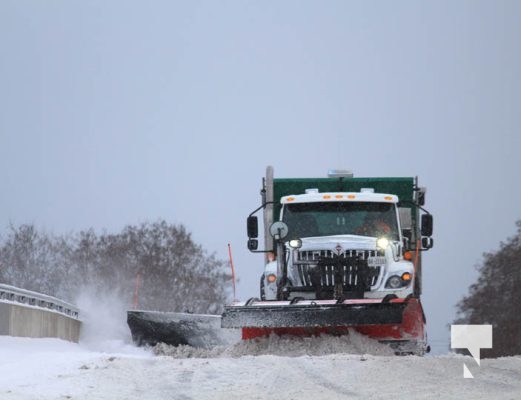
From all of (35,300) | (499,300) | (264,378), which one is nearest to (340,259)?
(264,378)

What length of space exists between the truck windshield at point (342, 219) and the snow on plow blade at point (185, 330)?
8.65 ft

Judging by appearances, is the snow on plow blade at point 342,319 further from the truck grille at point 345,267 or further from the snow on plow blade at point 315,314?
the truck grille at point 345,267

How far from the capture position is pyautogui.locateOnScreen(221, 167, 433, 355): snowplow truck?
17344 millimetres

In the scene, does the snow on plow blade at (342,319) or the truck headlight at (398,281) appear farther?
the truck headlight at (398,281)

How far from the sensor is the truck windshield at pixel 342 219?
1970 centimetres

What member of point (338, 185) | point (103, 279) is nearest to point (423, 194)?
point (338, 185)

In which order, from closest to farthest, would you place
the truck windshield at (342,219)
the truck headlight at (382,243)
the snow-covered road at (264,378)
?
the snow-covered road at (264,378) → the truck headlight at (382,243) → the truck windshield at (342,219)

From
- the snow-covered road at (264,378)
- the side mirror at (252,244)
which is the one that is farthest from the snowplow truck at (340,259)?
the snow-covered road at (264,378)

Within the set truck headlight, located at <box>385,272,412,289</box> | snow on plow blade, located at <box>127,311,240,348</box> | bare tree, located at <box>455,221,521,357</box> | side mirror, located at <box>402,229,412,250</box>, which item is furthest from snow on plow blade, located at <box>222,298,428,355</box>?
bare tree, located at <box>455,221,521,357</box>

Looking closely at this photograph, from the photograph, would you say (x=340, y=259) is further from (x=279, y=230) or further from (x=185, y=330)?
(x=185, y=330)

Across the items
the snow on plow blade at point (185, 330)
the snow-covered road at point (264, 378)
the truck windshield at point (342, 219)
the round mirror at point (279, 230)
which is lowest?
the snow-covered road at point (264, 378)

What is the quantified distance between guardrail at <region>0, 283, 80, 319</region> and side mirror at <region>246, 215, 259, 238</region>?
15.8 ft

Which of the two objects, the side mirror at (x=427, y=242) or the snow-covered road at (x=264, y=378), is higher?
the side mirror at (x=427, y=242)

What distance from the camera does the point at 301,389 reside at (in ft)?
42.4
